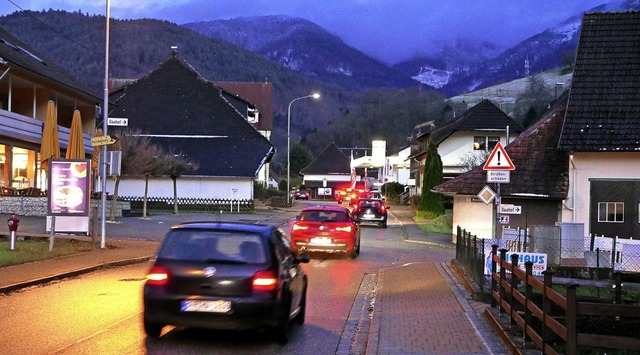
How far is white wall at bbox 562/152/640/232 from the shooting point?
1056 inches

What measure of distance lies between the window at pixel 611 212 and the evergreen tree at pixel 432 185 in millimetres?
20974

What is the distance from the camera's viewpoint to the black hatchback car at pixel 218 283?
30.0ft

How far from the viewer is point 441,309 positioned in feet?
41.9

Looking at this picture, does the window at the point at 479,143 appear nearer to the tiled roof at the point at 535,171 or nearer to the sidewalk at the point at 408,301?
the tiled roof at the point at 535,171

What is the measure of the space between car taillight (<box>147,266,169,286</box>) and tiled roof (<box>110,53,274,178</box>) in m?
45.9

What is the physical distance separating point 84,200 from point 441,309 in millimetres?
12322

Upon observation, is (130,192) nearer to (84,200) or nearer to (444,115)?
(84,200)

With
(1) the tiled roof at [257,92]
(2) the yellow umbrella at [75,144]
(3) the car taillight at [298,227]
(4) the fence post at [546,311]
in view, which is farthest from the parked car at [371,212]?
(1) the tiled roof at [257,92]

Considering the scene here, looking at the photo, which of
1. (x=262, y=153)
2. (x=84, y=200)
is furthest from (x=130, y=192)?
(x=84, y=200)

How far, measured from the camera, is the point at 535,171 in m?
29.0

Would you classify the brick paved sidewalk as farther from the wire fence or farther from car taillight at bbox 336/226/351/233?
car taillight at bbox 336/226/351/233

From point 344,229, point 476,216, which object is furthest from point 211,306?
point 476,216

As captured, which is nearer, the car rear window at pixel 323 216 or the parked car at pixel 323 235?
the parked car at pixel 323 235

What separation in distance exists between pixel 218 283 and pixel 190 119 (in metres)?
53.1
